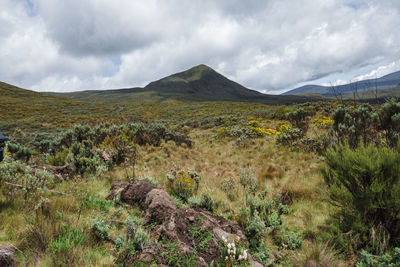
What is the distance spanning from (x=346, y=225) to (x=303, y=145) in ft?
22.1

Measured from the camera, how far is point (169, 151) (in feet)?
34.6

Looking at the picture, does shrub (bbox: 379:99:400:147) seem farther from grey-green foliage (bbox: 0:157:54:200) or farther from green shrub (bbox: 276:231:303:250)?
grey-green foliage (bbox: 0:157:54:200)

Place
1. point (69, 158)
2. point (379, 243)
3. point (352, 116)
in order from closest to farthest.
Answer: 1. point (379, 243)
2. point (69, 158)
3. point (352, 116)

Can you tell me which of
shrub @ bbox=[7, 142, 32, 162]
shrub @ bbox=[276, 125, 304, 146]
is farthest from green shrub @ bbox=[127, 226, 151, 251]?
shrub @ bbox=[276, 125, 304, 146]

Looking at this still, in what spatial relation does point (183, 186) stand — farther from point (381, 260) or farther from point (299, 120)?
point (299, 120)

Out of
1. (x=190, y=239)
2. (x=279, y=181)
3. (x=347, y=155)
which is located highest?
(x=347, y=155)

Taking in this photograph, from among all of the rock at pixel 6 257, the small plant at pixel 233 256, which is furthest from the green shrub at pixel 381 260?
the rock at pixel 6 257

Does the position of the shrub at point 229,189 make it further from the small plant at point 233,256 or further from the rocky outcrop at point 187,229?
the small plant at point 233,256

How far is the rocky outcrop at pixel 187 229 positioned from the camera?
2496 mm

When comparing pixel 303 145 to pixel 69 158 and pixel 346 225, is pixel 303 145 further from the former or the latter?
pixel 69 158

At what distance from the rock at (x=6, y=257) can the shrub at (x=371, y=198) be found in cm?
408

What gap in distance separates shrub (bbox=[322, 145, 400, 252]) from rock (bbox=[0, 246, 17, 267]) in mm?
4084

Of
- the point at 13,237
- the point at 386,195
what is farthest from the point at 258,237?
the point at 13,237

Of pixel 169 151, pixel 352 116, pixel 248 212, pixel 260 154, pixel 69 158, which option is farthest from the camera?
pixel 169 151
